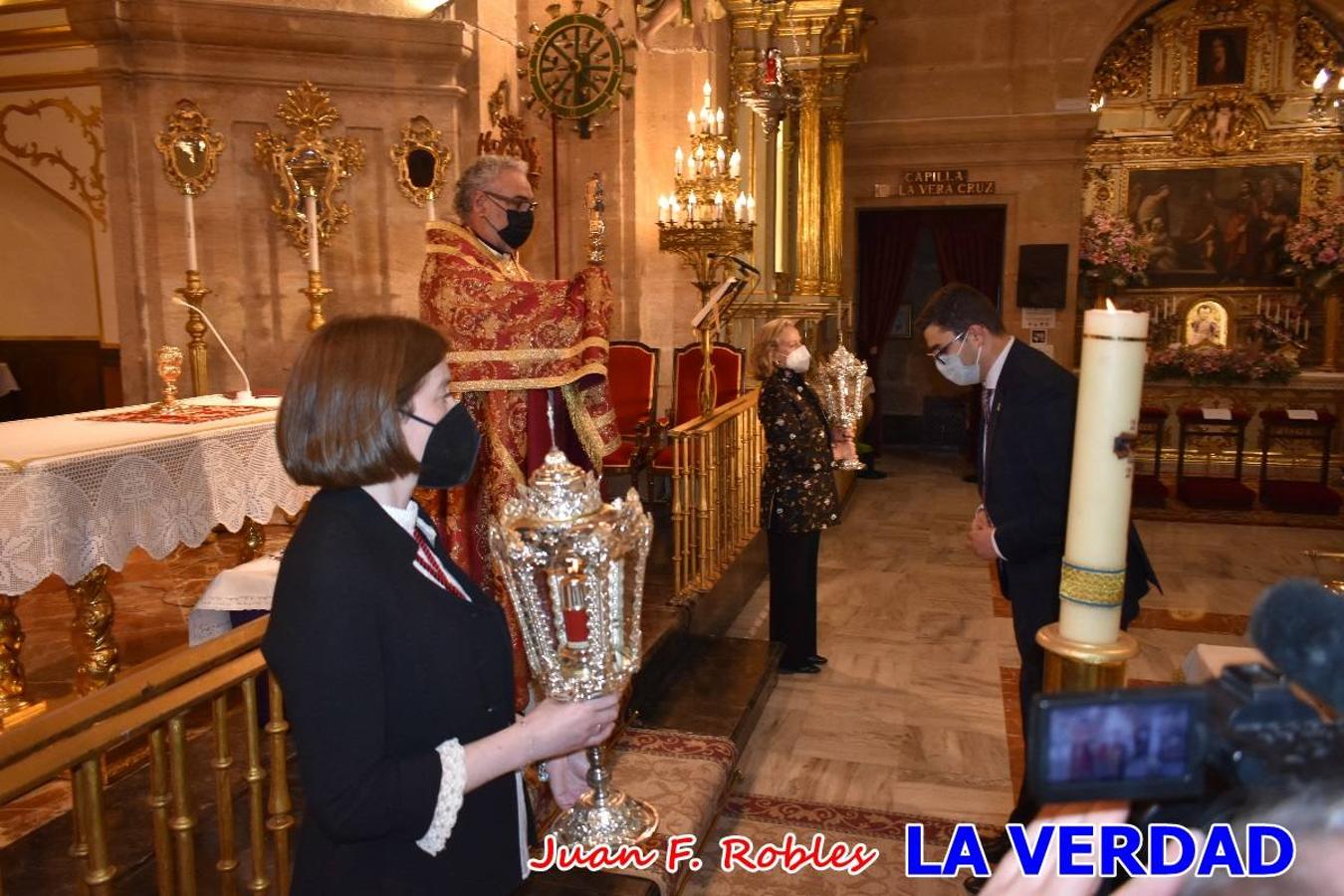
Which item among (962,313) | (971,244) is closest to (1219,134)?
(971,244)

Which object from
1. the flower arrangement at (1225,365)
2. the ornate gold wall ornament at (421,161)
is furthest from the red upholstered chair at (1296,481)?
the ornate gold wall ornament at (421,161)

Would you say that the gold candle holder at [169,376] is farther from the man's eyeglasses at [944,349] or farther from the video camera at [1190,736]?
the video camera at [1190,736]

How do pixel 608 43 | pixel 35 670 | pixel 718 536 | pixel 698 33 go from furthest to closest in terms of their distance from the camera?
1. pixel 698 33
2. pixel 608 43
3. pixel 718 536
4. pixel 35 670

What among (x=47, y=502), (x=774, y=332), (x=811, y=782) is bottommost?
(x=811, y=782)

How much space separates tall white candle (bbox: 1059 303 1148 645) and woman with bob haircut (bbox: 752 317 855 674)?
341cm

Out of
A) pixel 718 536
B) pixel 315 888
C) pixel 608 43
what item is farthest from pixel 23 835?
pixel 608 43

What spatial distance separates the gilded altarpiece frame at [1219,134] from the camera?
39.3 ft

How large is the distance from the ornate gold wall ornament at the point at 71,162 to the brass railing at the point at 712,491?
6089mm

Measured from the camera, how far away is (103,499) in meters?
3.31

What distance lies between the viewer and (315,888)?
1.49 m

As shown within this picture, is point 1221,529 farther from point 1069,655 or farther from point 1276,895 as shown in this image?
point 1276,895

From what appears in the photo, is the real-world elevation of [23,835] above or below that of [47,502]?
below

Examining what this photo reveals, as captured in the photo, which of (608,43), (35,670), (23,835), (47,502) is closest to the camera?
(23,835)

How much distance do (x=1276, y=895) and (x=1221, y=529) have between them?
927 cm
